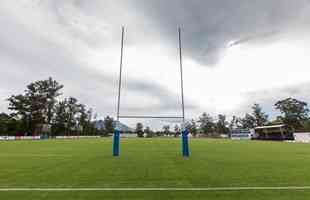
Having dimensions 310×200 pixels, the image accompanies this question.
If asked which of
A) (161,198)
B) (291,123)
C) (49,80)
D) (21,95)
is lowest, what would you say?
(161,198)

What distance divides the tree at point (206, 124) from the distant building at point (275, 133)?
40284 millimetres

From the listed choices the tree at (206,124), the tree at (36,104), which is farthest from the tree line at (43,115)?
the tree at (206,124)

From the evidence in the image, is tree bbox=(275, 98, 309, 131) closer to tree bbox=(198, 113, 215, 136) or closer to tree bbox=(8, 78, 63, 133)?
tree bbox=(198, 113, 215, 136)

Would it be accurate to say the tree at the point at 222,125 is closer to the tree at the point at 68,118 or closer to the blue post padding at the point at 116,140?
the tree at the point at 68,118

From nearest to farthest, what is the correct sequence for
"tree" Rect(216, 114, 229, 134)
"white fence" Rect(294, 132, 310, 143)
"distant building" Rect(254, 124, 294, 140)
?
"white fence" Rect(294, 132, 310, 143), "distant building" Rect(254, 124, 294, 140), "tree" Rect(216, 114, 229, 134)

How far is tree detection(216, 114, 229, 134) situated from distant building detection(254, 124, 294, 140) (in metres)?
37.5

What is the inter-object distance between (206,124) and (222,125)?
23.1 feet

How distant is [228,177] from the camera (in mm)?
5094

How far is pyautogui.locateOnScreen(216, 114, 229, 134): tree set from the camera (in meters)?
83.9

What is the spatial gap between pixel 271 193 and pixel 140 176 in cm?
275

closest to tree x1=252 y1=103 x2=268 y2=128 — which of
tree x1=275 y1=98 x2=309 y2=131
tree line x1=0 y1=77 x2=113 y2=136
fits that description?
tree x1=275 y1=98 x2=309 y2=131

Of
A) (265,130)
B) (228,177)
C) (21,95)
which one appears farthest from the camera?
(21,95)

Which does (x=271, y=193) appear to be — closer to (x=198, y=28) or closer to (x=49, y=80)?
(x=198, y=28)

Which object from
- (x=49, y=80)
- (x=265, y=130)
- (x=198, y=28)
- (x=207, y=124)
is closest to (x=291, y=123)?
(x=265, y=130)
